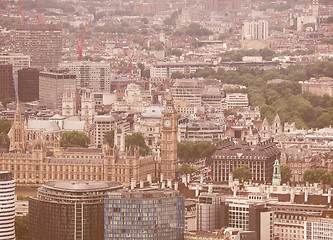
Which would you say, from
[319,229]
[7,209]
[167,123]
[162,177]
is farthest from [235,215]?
[167,123]

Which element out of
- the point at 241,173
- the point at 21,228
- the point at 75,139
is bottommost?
the point at 21,228

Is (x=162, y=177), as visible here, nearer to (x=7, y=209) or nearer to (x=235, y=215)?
(x=7, y=209)

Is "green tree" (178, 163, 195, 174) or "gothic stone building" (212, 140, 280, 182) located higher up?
"gothic stone building" (212, 140, 280, 182)

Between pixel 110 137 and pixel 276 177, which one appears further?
pixel 110 137

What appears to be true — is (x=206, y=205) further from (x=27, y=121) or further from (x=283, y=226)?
(x=27, y=121)

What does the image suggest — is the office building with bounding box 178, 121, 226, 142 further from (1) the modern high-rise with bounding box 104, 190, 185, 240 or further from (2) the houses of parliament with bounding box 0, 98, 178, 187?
(1) the modern high-rise with bounding box 104, 190, 185, 240

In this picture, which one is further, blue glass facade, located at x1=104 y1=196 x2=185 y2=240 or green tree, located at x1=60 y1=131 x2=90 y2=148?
green tree, located at x1=60 y1=131 x2=90 y2=148

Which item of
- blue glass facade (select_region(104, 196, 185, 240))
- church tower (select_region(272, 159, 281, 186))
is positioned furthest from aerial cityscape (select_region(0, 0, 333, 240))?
church tower (select_region(272, 159, 281, 186))
